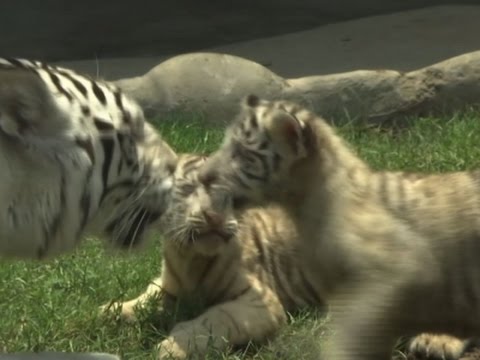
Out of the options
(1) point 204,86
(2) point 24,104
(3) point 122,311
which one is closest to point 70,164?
(2) point 24,104

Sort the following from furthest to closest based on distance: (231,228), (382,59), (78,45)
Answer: (78,45) < (382,59) < (231,228)

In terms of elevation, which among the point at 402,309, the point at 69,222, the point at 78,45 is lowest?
the point at 78,45

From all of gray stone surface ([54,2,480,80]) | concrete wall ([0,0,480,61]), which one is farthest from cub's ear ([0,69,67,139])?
concrete wall ([0,0,480,61])

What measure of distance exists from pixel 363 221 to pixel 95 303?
1317 mm

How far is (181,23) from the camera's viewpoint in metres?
10.9

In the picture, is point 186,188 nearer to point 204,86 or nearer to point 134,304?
point 134,304

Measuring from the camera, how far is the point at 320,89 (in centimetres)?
747

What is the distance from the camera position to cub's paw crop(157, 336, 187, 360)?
4246 mm

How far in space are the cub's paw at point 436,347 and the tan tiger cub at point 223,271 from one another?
14.1 inches

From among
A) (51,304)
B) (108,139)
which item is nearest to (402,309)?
(108,139)

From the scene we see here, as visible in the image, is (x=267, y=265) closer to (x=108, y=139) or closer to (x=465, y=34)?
(x=108, y=139)

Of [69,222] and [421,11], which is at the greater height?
[69,222]

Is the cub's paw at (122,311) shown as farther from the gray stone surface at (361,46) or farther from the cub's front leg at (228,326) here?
the gray stone surface at (361,46)

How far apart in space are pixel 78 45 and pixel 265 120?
21.6ft
